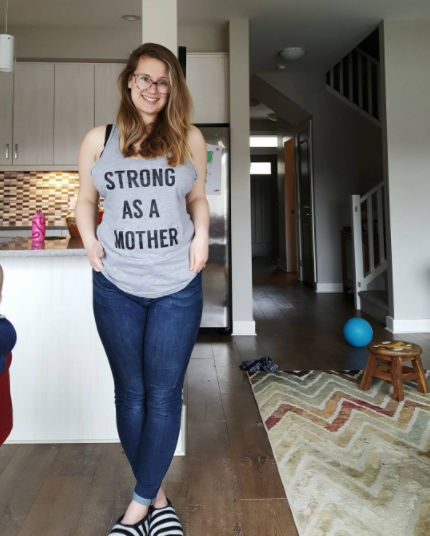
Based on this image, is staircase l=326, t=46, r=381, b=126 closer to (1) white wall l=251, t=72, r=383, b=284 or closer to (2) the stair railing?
(1) white wall l=251, t=72, r=383, b=284

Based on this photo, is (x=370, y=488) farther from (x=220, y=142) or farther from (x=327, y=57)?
(x=327, y=57)

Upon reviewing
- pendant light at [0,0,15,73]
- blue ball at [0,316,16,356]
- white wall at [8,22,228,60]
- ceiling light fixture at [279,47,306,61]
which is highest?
ceiling light fixture at [279,47,306,61]

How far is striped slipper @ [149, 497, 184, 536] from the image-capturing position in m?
1.57

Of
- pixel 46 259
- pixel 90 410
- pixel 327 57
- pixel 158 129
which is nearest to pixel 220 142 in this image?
pixel 327 57

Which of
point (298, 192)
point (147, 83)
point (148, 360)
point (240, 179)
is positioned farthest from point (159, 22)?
point (298, 192)

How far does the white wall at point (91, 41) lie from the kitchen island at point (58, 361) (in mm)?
3257

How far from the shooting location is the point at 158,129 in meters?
1.47

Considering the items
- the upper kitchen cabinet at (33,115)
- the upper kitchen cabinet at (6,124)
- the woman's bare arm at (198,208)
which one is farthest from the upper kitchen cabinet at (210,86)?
the woman's bare arm at (198,208)

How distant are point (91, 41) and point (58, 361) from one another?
12.0 feet

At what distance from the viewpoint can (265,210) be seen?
1191 centimetres

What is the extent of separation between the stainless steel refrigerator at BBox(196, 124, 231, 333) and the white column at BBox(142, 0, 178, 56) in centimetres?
230

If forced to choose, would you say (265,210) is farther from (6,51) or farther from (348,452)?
(348,452)

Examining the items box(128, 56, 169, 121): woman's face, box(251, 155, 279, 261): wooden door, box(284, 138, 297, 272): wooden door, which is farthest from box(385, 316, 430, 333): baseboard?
box(251, 155, 279, 261): wooden door

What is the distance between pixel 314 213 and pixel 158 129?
5620 millimetres
